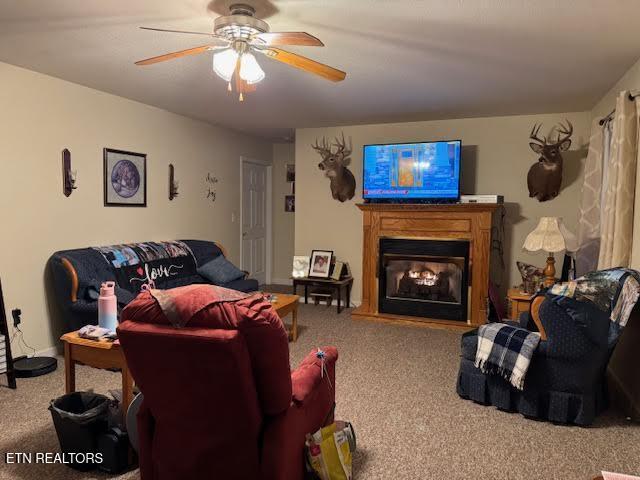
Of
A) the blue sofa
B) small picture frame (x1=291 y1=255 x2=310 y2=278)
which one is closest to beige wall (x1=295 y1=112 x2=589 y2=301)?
small picture frame (x1=291 y1=255 x2=310 y2=278)

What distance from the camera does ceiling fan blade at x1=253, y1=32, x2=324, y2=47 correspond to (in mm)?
2285

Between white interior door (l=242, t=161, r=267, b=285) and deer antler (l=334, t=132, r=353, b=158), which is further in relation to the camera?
white interior door (l=242, t=161, r=267, b=285)

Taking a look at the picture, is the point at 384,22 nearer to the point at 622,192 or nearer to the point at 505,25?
the point at 505,25

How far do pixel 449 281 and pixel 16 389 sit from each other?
13.7ft

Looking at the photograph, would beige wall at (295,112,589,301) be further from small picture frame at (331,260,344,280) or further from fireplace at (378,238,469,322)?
fireplace at (378,238,469,322)

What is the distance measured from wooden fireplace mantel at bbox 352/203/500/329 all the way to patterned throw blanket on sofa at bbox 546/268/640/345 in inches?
88.6

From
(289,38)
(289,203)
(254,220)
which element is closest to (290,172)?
(289,203)

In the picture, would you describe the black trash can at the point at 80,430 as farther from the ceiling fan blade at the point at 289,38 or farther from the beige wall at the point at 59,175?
the ceiling fan blade at the point at 289,38

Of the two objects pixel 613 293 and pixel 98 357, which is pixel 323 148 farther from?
pixel 98 357

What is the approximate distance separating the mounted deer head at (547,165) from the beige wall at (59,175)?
3977 millimetres

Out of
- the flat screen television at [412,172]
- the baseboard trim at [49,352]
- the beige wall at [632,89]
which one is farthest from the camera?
the flat screen television at [412,172]

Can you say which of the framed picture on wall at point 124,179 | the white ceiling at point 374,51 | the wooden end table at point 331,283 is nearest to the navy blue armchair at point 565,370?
the white ceiling at point 374,51

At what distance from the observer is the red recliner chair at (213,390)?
1.53 m

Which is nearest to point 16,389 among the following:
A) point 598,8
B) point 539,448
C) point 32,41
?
point 32,41
